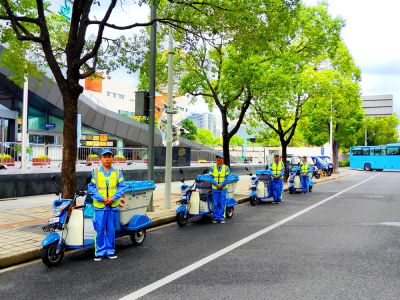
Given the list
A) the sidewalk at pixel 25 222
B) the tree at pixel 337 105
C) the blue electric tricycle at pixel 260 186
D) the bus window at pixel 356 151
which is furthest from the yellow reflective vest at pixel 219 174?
the bus window at pixel 356 151

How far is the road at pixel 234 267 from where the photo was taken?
475 cm

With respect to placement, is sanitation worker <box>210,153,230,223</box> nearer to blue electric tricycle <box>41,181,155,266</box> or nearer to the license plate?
blue electric tricycle <box>41,181,155,266</box>

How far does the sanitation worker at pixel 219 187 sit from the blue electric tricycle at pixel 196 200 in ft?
0.56

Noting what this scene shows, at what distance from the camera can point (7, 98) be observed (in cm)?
3372

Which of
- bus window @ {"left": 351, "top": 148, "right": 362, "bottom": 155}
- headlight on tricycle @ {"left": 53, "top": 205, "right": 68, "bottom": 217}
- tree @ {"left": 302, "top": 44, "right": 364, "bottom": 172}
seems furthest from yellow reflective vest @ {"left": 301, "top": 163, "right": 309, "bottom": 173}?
bus window @ {"left": 351, "top": 148, "right": 362, "bottom": 155}

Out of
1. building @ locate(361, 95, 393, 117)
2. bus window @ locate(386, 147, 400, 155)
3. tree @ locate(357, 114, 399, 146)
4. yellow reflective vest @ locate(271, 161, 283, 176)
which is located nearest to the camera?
yellow reflective vest @ locate(271, 161, 283, 176)

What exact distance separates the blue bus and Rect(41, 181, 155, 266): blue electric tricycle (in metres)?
45.3

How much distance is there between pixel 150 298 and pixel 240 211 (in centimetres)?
805

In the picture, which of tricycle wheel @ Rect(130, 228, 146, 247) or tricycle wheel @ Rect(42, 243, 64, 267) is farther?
tricycle wheel @ Rect(130, 228, 146, 247)

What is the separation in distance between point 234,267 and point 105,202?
2.22m

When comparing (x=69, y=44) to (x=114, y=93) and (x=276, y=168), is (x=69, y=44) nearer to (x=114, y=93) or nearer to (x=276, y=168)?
(x=276, y=168)

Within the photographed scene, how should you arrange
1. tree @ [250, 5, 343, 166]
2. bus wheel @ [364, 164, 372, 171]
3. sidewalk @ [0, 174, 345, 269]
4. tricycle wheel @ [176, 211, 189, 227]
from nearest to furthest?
1. sidewalk @ [0, 174, 345, 269]
2. tricycle wheel @ [176, 211, 189, 227]
3. tree @ [250, 5, 343, 166]
4. bus wheel @ [364, 164, 372, 171]

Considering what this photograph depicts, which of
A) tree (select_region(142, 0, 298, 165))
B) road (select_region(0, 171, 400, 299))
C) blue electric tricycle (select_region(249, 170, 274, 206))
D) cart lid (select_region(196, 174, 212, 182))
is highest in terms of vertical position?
tree (select_region(142, 0, 298, 165))

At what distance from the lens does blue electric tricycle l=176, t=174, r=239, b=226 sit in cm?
956
